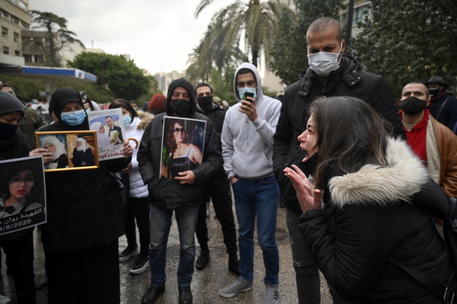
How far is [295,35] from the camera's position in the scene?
1205 centimetres

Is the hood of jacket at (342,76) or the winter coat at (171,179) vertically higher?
the hood of jacket at (342,76)

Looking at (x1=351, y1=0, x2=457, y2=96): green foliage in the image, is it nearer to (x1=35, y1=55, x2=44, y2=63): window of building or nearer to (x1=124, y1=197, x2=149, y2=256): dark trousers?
(x1=124, y1=197, x2=149, y2=256): dark trousers

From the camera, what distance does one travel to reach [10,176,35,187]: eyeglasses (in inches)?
88.5

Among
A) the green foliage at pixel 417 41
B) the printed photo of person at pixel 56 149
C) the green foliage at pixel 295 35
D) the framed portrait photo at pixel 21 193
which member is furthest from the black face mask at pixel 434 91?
the green foliage at pixel 295 35

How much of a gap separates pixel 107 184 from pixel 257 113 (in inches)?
58.7

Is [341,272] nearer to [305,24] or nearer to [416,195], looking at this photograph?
[416,195]

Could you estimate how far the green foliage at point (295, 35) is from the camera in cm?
1141

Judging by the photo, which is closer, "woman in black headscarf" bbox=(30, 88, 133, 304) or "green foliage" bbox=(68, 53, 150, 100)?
"woman in black headscarf" bbox=(30, 88, 133, 304)

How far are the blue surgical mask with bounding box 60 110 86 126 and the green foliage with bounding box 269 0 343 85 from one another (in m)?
10.5

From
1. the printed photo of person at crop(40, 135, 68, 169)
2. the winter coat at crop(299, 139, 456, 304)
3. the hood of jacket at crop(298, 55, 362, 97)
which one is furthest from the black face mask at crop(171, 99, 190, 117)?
the winter coat at crop(299, 139, 456, 304)

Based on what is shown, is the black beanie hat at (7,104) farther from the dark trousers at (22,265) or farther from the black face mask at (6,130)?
the dark trousers at (22,265)

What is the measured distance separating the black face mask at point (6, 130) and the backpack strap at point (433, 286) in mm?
2747

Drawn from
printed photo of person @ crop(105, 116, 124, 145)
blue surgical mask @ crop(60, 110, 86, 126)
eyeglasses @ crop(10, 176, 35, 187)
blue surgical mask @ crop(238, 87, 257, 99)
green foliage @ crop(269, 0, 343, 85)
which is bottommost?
eyeglasses @ crop(10, 176, 35, 187)

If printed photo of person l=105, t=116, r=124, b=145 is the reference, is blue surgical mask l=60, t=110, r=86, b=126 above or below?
above
